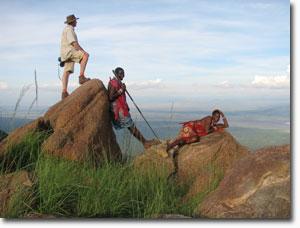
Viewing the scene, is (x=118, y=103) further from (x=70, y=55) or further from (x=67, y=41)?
(x=67, y=41)

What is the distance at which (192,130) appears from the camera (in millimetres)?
6262

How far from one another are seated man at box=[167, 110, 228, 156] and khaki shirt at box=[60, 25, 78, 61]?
141cm

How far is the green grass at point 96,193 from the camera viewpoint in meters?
5.09

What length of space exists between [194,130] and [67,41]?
155 cm

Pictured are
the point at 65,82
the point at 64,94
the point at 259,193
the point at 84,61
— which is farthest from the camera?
the point at 64,94

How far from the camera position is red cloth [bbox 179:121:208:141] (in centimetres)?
623

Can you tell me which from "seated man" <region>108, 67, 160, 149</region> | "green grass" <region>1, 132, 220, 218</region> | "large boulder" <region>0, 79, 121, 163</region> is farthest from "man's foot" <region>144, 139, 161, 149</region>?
"green grass" <region>1, 132, 220, 218</region>

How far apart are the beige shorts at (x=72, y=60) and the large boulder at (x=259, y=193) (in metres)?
2.36

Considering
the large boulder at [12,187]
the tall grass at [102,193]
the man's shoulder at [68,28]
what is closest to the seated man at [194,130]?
the tall grass at [102,193]

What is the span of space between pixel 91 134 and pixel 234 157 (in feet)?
4.99

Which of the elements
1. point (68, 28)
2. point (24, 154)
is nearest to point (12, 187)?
point (24, 154)

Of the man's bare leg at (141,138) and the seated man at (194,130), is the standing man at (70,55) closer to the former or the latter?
the man's bare leg at (141,138)

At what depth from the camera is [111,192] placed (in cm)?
526

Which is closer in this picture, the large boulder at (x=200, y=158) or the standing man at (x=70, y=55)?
the large boulder at (x=200, y=158)
